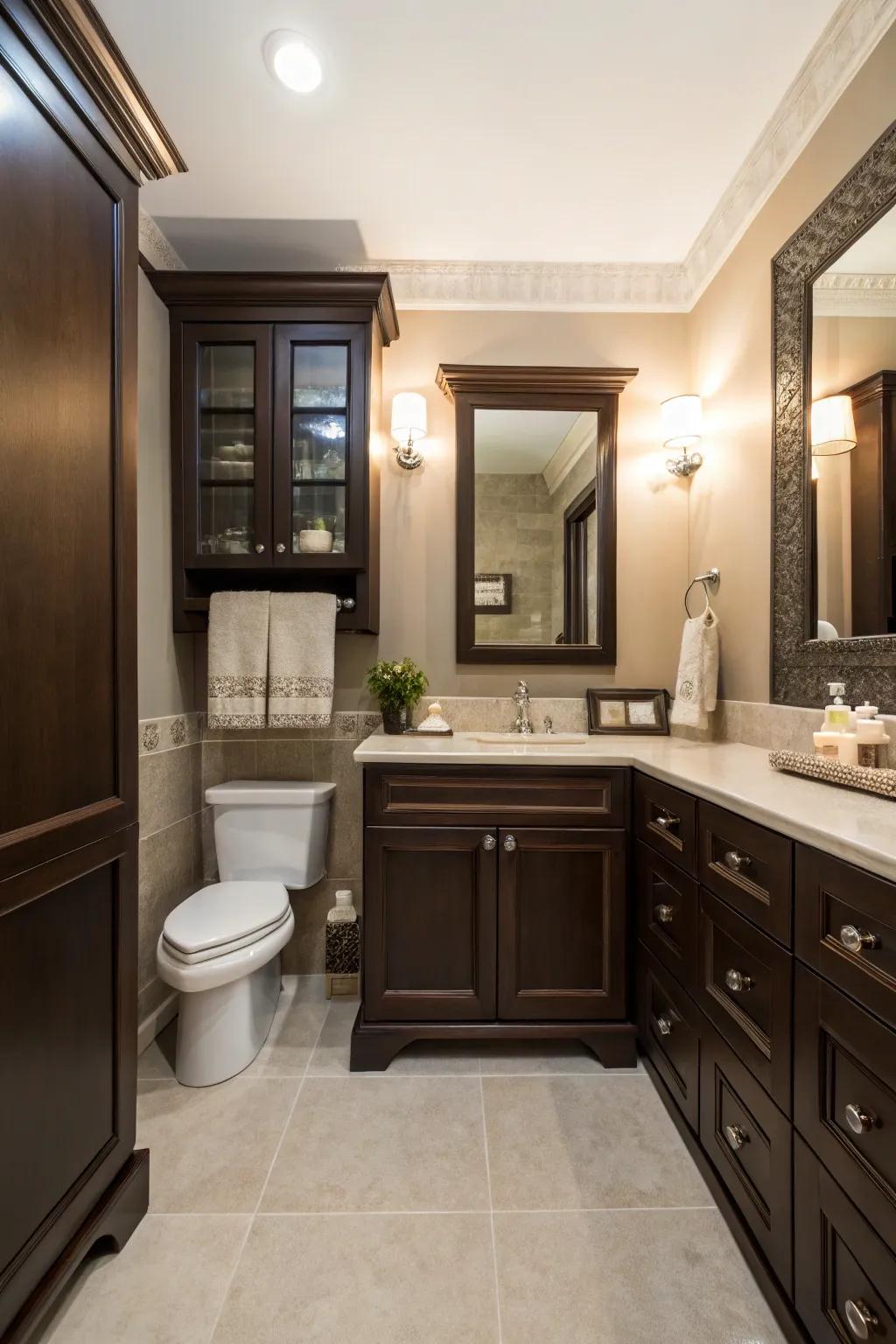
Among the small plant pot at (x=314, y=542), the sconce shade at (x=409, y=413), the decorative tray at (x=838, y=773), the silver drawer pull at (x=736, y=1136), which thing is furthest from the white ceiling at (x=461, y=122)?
the silver drawer pull at (x=736, y=1136)

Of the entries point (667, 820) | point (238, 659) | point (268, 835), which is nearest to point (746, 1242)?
point (667, 820)

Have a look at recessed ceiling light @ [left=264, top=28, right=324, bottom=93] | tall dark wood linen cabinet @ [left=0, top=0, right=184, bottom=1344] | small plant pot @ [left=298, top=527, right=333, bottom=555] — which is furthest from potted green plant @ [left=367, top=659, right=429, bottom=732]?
recessed ceiling light @ [left=264, top=28, right=324, bottom=93]

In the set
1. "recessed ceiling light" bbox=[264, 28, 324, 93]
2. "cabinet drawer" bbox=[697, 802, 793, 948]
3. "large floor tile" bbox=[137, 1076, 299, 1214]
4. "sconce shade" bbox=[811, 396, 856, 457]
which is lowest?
"large floor tile" bbox=[137, 1076, 299, 1214]

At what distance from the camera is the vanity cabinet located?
2.10 meters

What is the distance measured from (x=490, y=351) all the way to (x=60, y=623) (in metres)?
1.98

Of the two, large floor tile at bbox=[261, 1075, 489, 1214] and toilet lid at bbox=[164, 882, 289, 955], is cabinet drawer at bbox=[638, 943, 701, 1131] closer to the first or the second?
large floor tile at bbox=[261, 1075, 489, 1214]

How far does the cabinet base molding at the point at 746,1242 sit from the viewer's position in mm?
1017

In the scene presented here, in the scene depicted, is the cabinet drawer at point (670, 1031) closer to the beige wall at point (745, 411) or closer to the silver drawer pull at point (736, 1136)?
the silver drawer pull at point (736, 1136)

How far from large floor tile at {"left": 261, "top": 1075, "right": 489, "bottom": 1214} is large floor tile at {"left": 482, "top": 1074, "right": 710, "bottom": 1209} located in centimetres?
6

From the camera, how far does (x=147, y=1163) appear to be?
129 centimetres

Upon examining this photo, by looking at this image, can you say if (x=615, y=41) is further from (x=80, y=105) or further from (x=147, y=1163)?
(x=147, y=1163)

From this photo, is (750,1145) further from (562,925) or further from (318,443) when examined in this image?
(318,443)

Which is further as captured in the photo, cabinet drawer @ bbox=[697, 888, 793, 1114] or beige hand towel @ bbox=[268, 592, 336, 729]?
beige hand towel @ bbox=[268, 592, 336, 729]

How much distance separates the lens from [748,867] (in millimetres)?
1188
